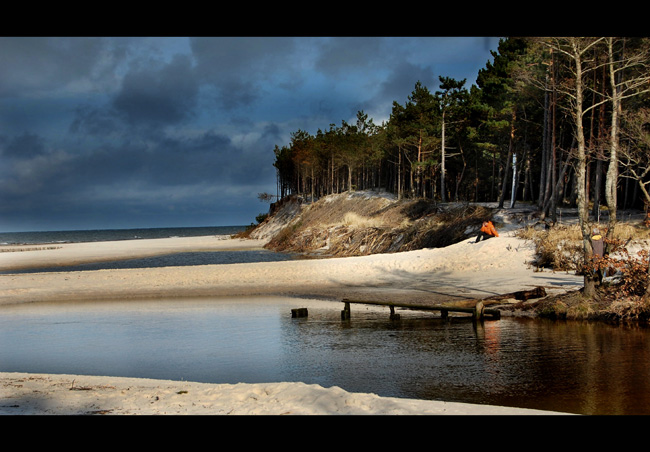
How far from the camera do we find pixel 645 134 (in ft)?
83.6

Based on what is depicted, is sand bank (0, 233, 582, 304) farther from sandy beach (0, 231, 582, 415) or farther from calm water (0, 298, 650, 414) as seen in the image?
calm water (0, 298, 650, 414)

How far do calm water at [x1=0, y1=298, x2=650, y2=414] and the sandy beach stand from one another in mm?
1761

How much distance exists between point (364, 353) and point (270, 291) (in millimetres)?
12021

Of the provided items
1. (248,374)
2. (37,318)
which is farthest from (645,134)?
(37,318)

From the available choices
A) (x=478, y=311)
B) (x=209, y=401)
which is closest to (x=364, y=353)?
(x=478, y=311)

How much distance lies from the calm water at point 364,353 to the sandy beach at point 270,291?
1761 mm

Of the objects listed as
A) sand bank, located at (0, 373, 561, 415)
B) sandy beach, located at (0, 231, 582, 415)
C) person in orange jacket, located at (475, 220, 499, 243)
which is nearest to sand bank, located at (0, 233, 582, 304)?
sandy beach, located at (0, 231, 582, 415)

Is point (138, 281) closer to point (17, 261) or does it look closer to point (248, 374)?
point (248, 374)

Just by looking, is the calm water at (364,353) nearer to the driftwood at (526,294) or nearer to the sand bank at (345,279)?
the driftwood at (526,294)

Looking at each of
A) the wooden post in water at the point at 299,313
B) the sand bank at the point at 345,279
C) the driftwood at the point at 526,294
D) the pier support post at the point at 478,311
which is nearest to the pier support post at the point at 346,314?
the wooden post in water at the point at 299,313

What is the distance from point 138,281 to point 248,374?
1707cm

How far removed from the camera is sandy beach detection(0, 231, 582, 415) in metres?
7.68

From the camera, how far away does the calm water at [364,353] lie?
9852 millimetres

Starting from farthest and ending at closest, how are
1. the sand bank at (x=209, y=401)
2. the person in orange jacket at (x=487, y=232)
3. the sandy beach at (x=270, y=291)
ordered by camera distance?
the person in orange jacket at (x=487, y=232)
the sandy beach at (x=270, y=291)
the sand bank at (x=209, y=401)
